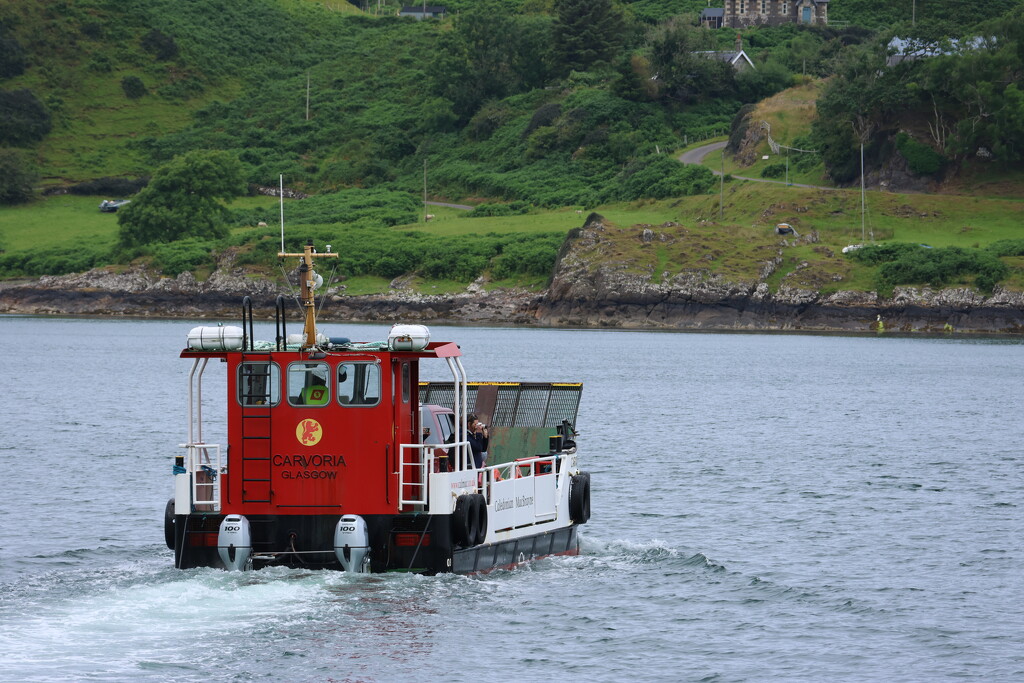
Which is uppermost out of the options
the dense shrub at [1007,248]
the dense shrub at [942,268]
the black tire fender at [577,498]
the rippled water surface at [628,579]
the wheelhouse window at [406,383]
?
the dense shrub at [1007,248]

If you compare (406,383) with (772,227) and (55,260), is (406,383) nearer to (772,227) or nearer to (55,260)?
(772,227)

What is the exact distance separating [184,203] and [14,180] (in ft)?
91.4

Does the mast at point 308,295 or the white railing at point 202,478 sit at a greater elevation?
the mast at point 308,295

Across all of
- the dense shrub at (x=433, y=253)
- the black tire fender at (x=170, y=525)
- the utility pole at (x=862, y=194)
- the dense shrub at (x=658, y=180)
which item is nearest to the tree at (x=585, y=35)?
the dense shrub at (x=658, y=180)

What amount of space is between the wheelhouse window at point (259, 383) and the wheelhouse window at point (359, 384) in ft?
3.34

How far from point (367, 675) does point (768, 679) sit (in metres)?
5.72

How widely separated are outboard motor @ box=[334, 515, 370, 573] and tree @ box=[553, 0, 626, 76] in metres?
170

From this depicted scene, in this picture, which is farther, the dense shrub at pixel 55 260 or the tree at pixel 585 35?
the tree at pixel 585 35

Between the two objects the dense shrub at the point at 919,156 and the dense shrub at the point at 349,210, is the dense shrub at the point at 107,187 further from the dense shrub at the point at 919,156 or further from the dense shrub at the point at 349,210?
the dense shrub at the point at 919,156

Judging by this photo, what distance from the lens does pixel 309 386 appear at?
77.0 ft

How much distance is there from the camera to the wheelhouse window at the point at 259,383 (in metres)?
23.4

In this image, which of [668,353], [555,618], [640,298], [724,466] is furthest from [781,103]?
[555,618]

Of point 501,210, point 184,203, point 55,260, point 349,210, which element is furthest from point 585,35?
point 55,260

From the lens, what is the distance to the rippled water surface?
21.2 meters
